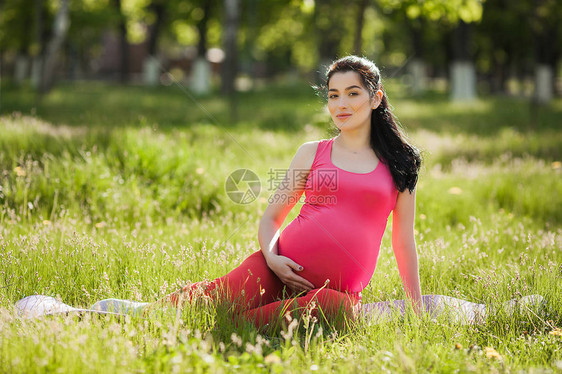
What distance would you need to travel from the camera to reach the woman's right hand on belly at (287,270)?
2.58 meters

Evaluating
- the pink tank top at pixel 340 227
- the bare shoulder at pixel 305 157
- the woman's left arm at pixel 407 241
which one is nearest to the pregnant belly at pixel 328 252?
the pink tank top at pixel 340 227

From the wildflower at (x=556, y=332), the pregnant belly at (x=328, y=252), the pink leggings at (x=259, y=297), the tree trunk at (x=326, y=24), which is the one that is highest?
the tree trunk at (x=326, y=24)

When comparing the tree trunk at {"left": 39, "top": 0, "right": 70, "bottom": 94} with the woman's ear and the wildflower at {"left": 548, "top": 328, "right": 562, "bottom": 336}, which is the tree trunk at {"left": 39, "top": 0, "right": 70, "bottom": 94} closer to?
the woman's ear

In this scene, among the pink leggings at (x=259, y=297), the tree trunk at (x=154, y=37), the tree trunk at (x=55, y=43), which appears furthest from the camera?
the tree trunk at (x=154, y=37)

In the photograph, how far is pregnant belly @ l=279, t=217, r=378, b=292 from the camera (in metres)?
2.62

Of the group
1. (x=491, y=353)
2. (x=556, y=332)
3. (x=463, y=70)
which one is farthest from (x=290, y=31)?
(x=491, y=353)

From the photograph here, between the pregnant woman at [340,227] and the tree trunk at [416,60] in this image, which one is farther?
the tree trunk at [416,60]

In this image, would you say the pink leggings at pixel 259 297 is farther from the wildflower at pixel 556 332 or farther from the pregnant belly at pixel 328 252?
the wildflower at pixel 556 332

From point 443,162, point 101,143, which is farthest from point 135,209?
point 443,162

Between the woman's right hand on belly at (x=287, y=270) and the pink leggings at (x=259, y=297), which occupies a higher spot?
the woman's right hand on belly at (x=287, y=270)

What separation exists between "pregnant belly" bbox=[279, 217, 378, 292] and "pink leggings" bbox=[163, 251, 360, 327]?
0.10 m

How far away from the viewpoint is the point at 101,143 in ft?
17.7

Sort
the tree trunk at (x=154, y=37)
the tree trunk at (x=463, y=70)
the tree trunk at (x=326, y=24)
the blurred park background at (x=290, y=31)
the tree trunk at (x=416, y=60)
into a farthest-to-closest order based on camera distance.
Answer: the tree trunk at (x=154, y=37) < the tree trunk at (x=416, y=60) < the tree trunk at (x=326, y=24) < the tree trunk at (x=463, y=70) < the blurred park background at (x=290, y=31)

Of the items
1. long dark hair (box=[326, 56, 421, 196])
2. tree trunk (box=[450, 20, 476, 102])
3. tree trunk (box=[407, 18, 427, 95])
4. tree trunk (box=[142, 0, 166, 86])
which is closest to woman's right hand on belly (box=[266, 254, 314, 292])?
long dark hair (box=[326, 56, 421, 196])
